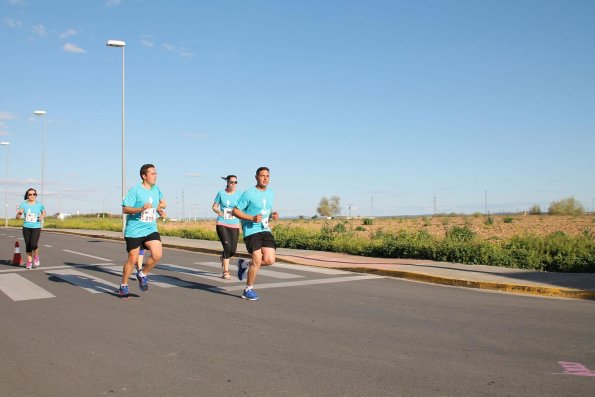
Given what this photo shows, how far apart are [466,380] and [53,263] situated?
12.5m

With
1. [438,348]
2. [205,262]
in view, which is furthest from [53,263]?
[438,348]

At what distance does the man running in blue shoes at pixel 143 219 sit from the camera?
8055 millimetres

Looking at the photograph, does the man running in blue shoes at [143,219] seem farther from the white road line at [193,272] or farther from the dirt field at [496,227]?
the dirt field at [496,227]

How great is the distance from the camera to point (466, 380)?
4.30m

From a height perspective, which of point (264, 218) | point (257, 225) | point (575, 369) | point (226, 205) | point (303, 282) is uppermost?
point (226, 205)

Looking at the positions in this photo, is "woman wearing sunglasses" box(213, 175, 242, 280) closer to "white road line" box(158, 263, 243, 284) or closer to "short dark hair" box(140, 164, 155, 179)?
"white road line" box(158, 263, 243, 284)

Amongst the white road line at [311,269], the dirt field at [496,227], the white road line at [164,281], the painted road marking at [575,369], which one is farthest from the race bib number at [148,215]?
the dirt field at [496,227]

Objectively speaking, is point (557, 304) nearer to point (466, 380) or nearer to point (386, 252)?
point (466, 380)

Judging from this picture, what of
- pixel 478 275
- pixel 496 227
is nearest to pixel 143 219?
pixel 478 275

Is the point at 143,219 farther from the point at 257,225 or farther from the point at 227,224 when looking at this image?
the point at 227,224

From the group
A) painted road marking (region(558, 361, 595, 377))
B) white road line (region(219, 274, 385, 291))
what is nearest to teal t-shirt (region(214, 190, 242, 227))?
white road line (region(219, 274, 385, 291))

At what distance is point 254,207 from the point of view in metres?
8.04

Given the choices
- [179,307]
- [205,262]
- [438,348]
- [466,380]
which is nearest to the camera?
[466,380]

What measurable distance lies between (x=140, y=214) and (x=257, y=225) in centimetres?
179
